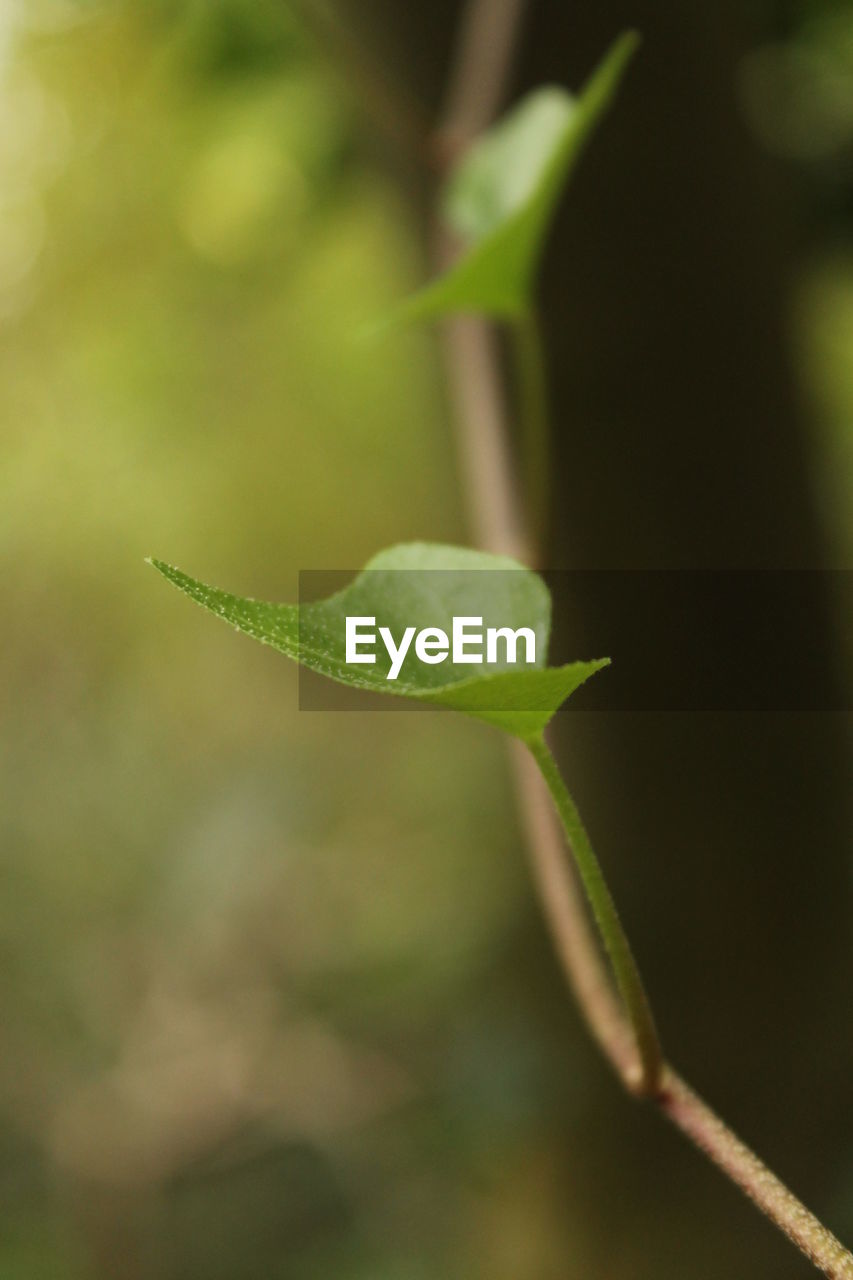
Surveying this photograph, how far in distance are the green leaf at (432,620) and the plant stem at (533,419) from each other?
0.19 meters

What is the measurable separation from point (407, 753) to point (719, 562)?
850 millimetres

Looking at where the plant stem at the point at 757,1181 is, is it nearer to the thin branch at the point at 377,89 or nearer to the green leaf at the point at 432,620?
the green leaf at the point at 432,620

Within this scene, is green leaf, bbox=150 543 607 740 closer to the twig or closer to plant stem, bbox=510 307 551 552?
the twig

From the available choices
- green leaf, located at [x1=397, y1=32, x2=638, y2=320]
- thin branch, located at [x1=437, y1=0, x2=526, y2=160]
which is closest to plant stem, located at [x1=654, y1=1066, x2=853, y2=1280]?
green leaf, located at [x1=397, y1=32, x2=638, y2=320]

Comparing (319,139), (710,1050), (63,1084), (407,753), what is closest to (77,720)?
(407,753)

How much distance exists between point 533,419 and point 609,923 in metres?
0.25

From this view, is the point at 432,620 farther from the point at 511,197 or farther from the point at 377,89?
the point at 377,89

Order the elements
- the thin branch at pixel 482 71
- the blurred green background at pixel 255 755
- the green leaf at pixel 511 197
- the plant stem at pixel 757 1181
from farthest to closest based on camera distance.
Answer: the blurred green background at pixel 255 755, the thin branch at pixel 482 71, the green leaf at pixel 511 197, the plant stem at pixel 757 1181

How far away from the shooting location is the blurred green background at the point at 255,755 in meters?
0.64

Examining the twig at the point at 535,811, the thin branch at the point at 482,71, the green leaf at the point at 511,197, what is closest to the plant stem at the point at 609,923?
the twig at the point at 535,811

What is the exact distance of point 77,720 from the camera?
1.21 m

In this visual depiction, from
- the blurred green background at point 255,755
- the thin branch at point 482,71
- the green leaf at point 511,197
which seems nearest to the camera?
the green leaf at point 511,197

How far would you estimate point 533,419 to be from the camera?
1.18 feet

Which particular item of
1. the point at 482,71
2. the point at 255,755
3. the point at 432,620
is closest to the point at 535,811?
the point at 432,620
